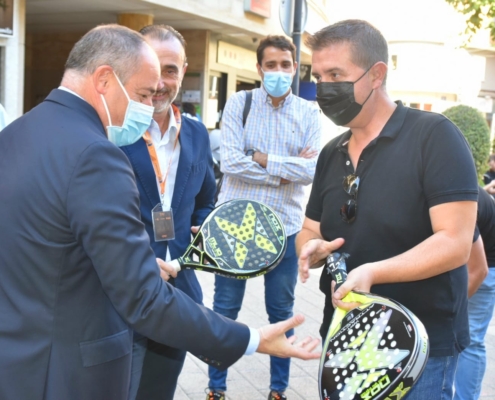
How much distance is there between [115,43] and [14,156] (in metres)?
0.50

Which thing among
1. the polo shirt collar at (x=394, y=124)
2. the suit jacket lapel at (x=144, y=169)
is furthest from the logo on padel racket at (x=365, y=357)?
the suit jacket lapel at (x=144, y=169)

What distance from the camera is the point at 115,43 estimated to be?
2.10 m

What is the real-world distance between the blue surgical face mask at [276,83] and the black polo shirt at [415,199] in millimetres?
1918

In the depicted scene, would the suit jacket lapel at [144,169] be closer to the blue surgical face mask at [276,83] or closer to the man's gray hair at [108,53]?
the man's gray hair at [108,53]

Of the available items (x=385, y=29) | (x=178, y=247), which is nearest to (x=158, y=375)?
(x=178, y=247)

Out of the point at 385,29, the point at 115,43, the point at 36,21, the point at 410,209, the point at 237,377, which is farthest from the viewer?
the point at 385,29

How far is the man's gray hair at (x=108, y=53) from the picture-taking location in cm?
207

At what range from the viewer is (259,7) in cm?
1380

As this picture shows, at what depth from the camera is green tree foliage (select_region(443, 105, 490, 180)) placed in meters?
3.54

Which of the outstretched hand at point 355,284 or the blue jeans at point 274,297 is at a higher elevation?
the outstretched hand at point 355,284

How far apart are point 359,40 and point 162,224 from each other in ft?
3.66

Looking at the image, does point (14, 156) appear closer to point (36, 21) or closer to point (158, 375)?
point (158, 375)

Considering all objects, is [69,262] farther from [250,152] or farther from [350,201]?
[250,152]

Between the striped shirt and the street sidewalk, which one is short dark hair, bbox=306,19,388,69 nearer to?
the striped shirt
